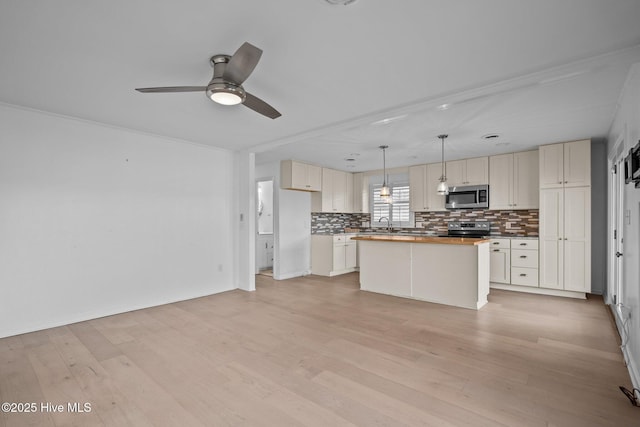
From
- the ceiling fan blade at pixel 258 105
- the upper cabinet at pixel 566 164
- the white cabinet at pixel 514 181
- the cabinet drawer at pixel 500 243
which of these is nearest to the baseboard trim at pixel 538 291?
the cabinet drawer at pixel 500 243

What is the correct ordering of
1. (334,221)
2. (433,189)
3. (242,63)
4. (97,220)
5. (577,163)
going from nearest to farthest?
(242,63) < (97,220) < (577,163) < (433,189) < (334,221)

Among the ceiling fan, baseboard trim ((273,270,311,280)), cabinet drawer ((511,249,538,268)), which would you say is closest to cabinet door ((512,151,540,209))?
cabinet drawer ((511,249,538,268))

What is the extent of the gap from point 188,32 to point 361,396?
272 cm

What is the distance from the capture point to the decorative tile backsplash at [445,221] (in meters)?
5.69

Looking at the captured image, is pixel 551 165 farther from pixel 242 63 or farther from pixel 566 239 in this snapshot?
pixel 242 63

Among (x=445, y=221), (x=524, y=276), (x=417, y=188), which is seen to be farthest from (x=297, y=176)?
(x=524, y=276)

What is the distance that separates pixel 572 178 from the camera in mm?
4766

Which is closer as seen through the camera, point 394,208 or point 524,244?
point 524,244

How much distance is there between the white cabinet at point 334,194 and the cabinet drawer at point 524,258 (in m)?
3.62

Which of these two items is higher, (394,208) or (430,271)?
(394,208)

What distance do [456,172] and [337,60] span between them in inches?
181

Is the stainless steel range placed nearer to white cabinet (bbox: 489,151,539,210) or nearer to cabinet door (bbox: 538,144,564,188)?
white cabinet (bbox: 489,151,539,210)

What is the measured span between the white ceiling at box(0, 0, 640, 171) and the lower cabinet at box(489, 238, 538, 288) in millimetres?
2039

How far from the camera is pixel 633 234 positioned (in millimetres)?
2562
